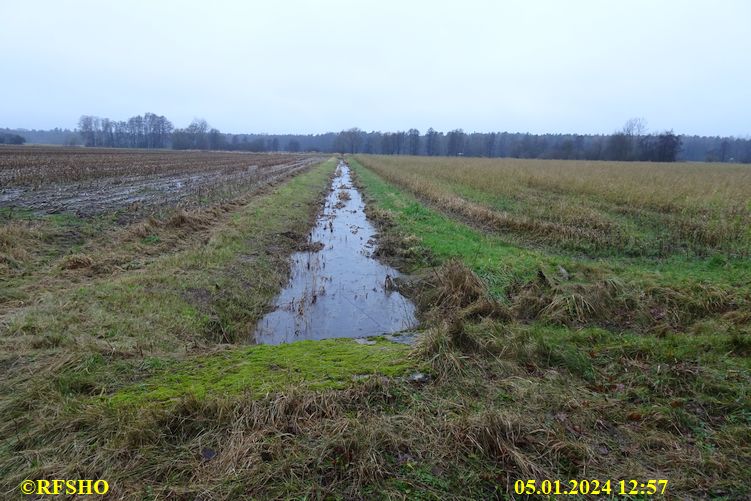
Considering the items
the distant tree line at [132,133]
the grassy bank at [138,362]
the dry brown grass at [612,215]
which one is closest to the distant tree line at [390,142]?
the distant tree line at [132,133]

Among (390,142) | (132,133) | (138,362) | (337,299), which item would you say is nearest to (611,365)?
(337,299)

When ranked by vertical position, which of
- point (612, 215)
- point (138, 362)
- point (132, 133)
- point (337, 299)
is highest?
point (132, 133)

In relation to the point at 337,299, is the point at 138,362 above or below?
above

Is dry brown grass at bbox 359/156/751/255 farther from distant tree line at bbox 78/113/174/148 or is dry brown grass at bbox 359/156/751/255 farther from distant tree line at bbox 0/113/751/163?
distant tree line at bbox 78/113/174/148

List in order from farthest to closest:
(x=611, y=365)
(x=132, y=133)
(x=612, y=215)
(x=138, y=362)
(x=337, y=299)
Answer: (x=132, y=133), (x=612, y=215), (x=337, y=299), (x=611, y=365), (x=138, y=362)

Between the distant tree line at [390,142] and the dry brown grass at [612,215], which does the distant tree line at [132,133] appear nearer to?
the distant tree line at [390,142]

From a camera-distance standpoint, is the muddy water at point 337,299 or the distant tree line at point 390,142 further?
the distant tree line at point 390,142

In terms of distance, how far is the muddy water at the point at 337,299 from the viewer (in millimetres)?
7535

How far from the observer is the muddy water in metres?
7.54

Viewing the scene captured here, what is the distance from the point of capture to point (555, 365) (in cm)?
548

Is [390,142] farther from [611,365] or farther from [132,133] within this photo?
[611,365]

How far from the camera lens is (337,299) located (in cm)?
904

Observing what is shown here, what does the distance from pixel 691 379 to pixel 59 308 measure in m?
9.30

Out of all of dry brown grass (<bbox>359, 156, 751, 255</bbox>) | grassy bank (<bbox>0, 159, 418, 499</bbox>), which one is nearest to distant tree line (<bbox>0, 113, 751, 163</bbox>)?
dry brown grass (<bbox>359, 156, 751, 255</bbox>)
